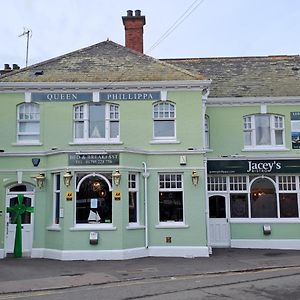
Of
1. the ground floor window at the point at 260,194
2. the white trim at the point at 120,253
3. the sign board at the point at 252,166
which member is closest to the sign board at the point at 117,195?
the white trim at the point at 120,253

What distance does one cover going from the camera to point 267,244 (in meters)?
19.5

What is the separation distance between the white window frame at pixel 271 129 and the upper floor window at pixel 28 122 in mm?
9350

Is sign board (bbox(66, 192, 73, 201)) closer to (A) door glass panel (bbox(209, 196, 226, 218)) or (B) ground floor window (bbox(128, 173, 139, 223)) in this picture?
(B) ground floor window (bbox(128, 173, 139, 223))

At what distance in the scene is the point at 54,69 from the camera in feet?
61.5

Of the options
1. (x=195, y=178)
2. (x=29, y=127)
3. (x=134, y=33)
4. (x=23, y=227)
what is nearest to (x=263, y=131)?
(x=195, y=178)

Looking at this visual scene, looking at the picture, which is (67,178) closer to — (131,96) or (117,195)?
(117,195)

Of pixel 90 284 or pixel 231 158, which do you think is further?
pixel 231 158

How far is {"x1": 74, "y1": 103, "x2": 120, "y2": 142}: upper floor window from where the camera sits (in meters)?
17.9

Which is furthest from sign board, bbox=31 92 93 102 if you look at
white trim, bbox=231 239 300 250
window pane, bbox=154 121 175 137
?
white trim, bbox=231 239 300 250

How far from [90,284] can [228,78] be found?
13.7m

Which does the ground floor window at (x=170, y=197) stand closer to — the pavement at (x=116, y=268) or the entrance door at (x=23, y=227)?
the pavement at (x=116, y=268)

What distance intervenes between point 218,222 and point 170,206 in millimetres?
3528

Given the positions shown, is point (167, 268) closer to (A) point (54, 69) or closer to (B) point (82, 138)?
(B) point (82, 138)

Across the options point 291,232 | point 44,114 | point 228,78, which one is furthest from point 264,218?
point 44,114
